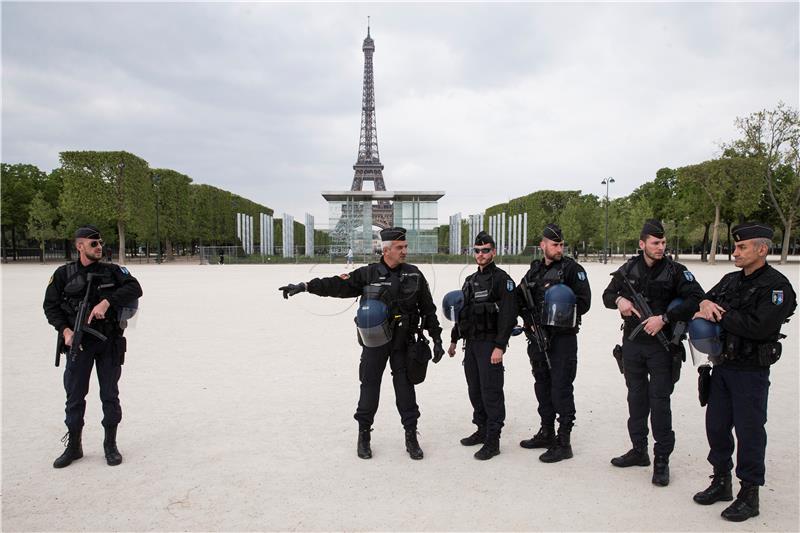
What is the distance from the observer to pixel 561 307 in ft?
15.6

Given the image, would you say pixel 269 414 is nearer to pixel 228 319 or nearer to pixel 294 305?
pixel 228 319

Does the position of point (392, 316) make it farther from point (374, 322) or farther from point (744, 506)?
point (744, 506)

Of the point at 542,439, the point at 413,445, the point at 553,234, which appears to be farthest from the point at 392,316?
the point at 542,439

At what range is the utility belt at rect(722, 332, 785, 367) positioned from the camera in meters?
3.80

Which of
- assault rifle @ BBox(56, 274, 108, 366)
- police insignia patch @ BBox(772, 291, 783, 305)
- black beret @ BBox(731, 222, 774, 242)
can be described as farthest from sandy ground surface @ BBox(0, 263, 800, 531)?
black beret @ BBox(731, 222, 774, 242)

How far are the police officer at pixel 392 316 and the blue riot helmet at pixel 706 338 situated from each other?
7.43 ft

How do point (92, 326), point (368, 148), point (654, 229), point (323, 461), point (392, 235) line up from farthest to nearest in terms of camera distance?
point (368, 148) < point (392, 235) < point (92, 326) < point (323, 461) < point (654, 229)

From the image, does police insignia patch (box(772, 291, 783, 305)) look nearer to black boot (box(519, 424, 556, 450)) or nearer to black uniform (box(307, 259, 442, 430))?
black boot (box(519, 424, 556, 450))

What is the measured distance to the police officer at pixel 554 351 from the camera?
4.92 meters

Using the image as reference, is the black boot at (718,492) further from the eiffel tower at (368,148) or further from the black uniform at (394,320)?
the eiffel tower at (368,148)

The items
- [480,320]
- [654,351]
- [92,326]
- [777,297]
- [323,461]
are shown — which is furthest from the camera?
[480,320]

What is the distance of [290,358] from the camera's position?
8961 millimetres

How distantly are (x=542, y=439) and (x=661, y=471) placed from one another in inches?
45.1

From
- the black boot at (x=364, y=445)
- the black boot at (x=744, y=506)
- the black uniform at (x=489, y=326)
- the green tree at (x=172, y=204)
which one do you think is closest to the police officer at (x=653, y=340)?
the black boot at (x=744, y=506)
